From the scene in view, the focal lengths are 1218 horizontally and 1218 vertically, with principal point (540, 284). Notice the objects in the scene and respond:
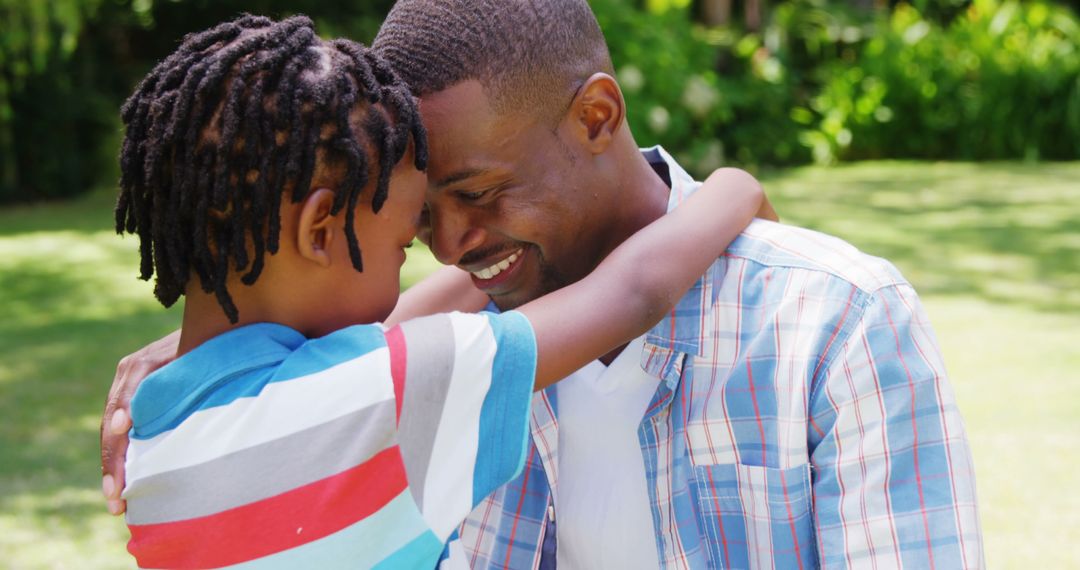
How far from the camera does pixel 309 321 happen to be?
1879 millimetres

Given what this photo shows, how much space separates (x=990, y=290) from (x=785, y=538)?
7.25 meters

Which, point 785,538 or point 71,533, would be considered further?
point 71,533

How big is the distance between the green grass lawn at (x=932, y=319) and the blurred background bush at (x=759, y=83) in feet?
4.60

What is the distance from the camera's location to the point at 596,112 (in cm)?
251

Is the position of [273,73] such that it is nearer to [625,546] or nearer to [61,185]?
[625,546]

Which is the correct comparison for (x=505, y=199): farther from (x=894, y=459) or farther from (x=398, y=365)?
(x=894, y=459)

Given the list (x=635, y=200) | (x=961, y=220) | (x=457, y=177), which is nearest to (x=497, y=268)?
(x=457, y=177)

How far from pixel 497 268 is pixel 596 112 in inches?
15.0

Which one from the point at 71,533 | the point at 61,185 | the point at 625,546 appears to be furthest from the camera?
the point at 61,185

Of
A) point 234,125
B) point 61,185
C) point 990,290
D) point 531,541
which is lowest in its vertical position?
point 61,185

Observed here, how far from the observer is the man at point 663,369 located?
202cm

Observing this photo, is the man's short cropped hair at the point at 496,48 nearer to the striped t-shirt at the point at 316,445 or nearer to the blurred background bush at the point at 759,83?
the striped t-shirt at the point at 316,445

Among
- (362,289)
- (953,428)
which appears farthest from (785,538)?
(362,289)

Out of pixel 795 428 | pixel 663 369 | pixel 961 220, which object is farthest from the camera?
pixel 961 220
